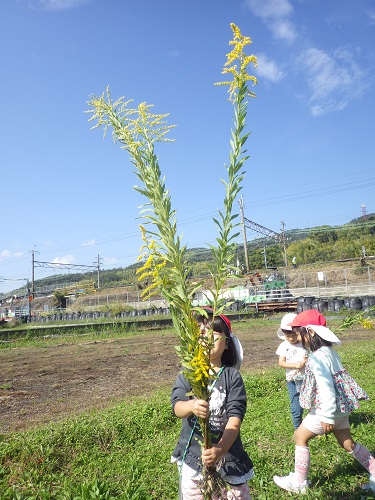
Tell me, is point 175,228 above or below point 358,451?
above

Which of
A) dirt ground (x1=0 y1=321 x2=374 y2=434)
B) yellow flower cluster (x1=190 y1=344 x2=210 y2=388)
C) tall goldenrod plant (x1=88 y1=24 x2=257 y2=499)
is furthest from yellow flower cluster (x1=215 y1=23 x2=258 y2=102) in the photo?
dirt ground (x1=0 y1=321 x2=374 y2=434)

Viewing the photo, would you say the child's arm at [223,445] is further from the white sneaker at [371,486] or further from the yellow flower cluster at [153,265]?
the white sneaker at [371,486]

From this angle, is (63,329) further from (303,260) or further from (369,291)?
(303,260)

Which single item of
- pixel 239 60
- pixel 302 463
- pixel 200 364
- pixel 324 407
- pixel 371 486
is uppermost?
pixel 239 60

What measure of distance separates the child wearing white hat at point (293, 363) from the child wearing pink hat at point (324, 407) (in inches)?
44.3

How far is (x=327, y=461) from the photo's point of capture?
4188 millimetres

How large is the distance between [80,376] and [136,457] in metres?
6.61

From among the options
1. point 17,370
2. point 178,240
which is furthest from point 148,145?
point 17,370

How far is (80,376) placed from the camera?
10.6 metres

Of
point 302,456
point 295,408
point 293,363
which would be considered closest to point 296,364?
point 293,363

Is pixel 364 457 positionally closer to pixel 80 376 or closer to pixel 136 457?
pixel 136 457

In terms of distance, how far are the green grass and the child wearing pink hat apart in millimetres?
213

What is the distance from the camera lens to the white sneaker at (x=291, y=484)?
11.8 feet

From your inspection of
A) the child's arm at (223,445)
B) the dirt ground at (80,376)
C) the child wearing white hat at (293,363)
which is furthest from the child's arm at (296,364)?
the dirt ground at (80,376)
